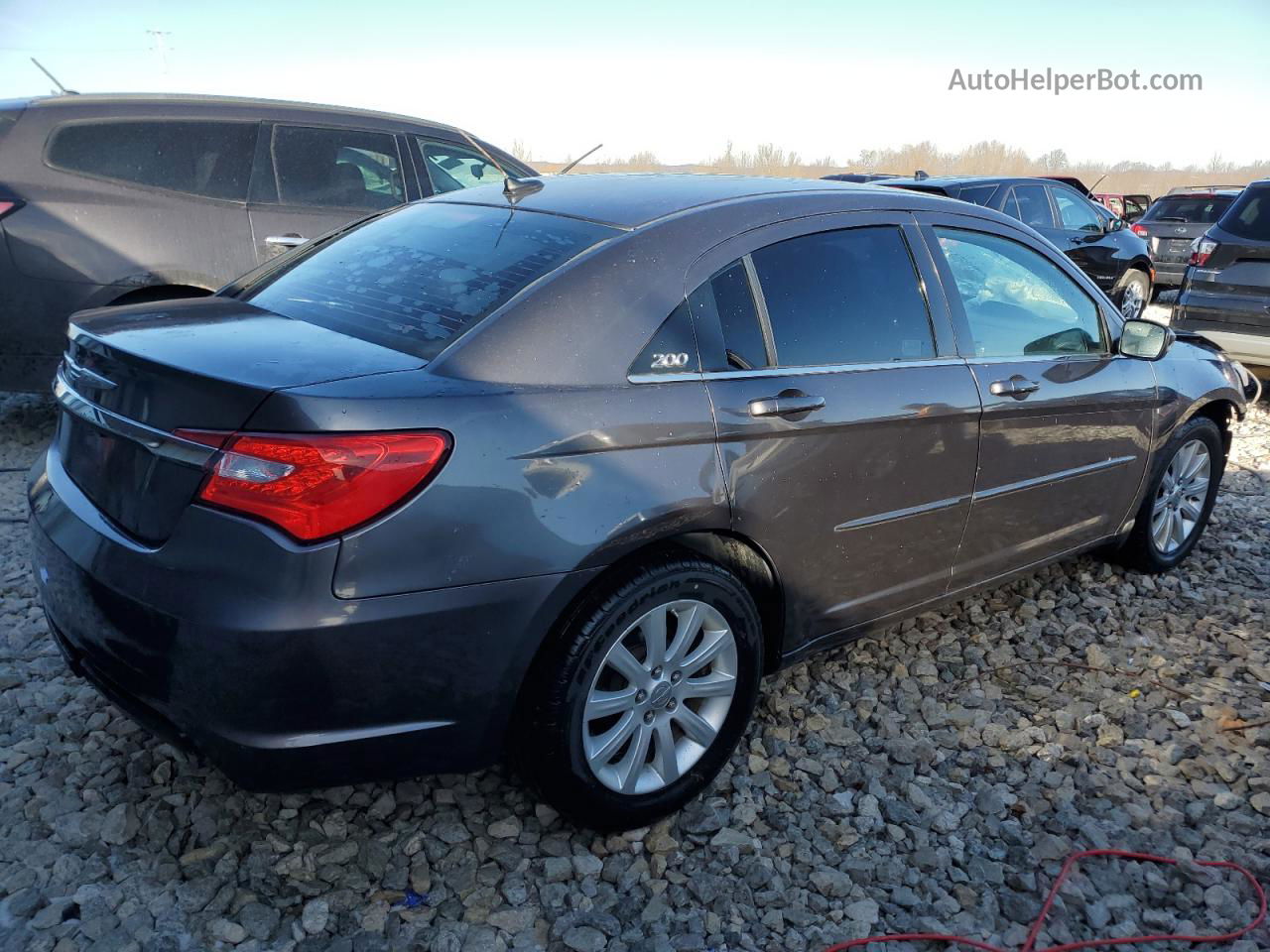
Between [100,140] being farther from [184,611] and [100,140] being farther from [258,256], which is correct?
[184,611]

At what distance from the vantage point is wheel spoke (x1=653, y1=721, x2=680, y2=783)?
2.60 m

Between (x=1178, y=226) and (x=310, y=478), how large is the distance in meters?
15.1

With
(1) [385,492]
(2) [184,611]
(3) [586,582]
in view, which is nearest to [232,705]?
(2) [184,611]

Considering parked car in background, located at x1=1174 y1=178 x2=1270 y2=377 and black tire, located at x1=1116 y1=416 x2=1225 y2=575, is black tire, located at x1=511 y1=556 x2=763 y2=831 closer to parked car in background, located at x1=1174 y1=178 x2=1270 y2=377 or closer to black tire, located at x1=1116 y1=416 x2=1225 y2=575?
black tire, located at x1=1116 y1=416 x2=1225 y2=575

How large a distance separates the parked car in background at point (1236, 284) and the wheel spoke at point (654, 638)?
703 centimetres

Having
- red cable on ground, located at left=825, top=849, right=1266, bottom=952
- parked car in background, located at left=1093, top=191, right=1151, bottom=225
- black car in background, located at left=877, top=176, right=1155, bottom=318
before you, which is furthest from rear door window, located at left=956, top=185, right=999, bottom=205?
parked car in background, located at left=1093, top=191, right=1151, bottom=225

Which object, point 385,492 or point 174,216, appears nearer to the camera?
point 385,492

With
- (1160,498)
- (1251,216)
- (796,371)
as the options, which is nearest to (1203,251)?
(1251,216)

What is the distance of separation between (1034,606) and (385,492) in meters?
3.04

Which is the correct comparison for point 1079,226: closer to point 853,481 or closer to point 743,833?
point 853,481

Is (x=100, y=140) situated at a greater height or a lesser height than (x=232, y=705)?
greater

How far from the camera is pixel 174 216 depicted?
528 cm

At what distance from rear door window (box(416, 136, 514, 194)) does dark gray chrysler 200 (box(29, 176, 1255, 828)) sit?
11.0 ft

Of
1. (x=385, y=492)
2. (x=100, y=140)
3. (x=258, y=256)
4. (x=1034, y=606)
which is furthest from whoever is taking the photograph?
(x=258, y=256)
